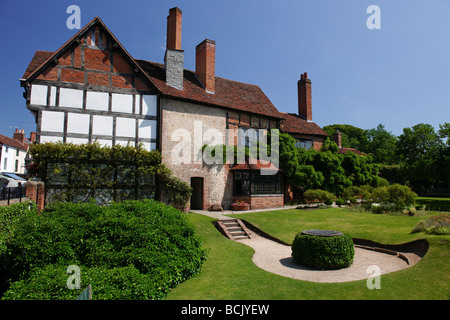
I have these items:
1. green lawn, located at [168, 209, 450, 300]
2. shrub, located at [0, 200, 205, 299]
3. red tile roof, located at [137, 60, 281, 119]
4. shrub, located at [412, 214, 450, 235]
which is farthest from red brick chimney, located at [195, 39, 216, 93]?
shrub, located at [412, 214, 450, 235]

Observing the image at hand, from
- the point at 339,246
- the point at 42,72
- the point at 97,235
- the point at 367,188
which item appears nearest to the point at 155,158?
the point at 42,72

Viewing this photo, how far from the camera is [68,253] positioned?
739 cm

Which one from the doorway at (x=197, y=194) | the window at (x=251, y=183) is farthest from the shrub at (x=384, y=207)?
the doorway at (x=197, y=194)

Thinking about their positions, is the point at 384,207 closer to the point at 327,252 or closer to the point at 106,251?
the point at 327,252

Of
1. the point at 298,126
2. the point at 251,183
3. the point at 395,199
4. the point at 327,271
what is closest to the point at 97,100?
the point at 251,183

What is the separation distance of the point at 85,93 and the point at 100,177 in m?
5.14

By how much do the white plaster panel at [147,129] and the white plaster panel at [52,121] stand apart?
445 cm

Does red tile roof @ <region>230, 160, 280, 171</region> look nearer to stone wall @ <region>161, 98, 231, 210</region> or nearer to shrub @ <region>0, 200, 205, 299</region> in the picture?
stone wall @ <region>161, 98, 231, 210</region>

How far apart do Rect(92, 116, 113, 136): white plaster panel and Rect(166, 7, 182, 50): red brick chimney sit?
7700 mm

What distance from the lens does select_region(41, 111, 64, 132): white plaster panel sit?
15805 mm

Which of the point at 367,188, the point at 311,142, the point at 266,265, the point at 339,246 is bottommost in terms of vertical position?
the point at 266,265

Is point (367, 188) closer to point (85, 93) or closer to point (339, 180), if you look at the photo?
point (339, 180)

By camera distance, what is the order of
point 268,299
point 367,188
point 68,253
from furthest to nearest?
point 367,188, point 68,253, point 268,299

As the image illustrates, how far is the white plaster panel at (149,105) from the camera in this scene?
59.9 feet
